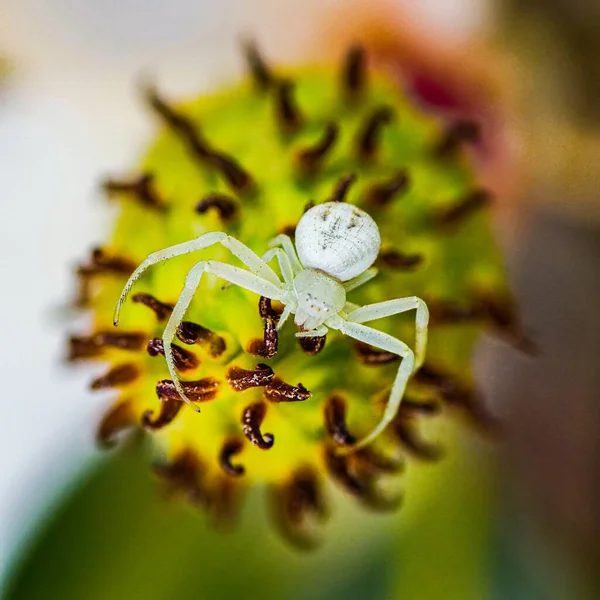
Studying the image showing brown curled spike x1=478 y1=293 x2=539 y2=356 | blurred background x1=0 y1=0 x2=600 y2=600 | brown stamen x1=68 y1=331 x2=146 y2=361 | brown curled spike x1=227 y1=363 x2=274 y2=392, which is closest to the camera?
brown curled spike x1=227 y1=363 x2=274 y2=392

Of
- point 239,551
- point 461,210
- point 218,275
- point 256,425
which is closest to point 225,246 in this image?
point 218,275

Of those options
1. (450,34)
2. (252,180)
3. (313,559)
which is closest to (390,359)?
(252,180)

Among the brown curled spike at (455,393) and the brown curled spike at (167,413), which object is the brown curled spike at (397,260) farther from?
the brown curled spike at (167,413)

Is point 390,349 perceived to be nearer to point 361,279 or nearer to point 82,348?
point 361,279

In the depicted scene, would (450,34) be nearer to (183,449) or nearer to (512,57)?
(512,57)

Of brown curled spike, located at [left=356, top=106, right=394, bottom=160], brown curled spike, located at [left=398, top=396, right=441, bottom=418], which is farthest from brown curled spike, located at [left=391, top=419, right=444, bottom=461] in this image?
brown curled spike, located at [left=356, top=106, right=394, bottom=160]

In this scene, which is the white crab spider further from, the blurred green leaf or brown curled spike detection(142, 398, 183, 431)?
the blurred green leaf
